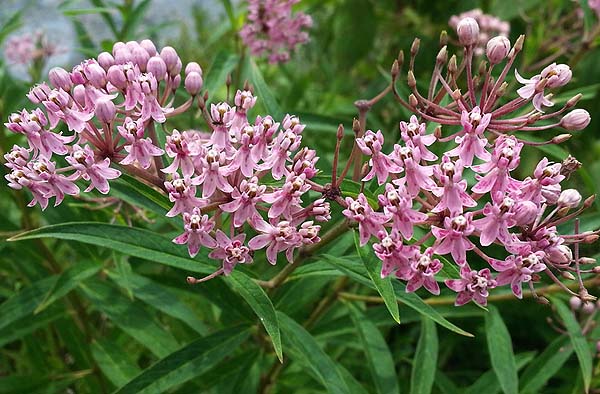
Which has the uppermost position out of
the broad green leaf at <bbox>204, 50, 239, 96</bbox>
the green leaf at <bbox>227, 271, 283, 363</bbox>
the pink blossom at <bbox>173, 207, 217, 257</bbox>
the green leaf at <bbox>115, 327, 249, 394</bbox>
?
the pink blossom at <bbox>173, 207, 217, 257</bbox>

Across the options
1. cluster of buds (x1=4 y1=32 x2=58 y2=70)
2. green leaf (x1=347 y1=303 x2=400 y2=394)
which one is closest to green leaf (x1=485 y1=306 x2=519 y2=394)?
green leaf (x1=347 y1=303 x2=400 y2=394)

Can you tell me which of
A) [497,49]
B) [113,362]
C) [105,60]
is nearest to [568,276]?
[497,49]

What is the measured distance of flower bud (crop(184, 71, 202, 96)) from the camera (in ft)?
5.83

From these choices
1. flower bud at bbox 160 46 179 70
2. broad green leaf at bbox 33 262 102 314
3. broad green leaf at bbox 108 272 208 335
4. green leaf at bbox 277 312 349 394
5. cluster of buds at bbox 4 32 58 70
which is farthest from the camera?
cluster of buds at bbox 4 32 58 70

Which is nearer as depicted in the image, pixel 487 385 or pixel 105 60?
pixel 105 60

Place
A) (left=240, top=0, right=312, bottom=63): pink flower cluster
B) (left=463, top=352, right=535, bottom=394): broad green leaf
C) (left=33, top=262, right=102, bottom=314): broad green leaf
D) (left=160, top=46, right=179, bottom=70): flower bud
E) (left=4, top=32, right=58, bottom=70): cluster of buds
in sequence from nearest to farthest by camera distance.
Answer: (left=160, top=46, right=179, bottom=70): flower bud
(left=33, top=262, right=102, bottom=314): broad green leaf
(left=463, top=352, right=535, bottom=394): broad green leaf
(left=240, top=0, right=312, bottom=63): pink flower cluster
(left=4, top=32, right=58, bottom=70): cluster of buds

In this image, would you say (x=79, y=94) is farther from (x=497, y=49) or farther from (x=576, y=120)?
(x=576, y=120)

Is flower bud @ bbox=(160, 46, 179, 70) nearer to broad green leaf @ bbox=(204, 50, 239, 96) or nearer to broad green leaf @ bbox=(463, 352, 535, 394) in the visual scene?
broad green leaf @ bbox=(204, 50, 239, 96)

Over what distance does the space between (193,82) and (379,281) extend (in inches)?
29.3

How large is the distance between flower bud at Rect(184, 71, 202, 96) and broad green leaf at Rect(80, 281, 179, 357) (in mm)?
905

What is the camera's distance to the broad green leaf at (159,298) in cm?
221

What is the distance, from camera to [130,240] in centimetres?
175

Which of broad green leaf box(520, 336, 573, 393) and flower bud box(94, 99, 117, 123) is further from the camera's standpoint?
broad green leaf box(520, 336, 573, 393)

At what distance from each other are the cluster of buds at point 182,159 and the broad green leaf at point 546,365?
129cm
